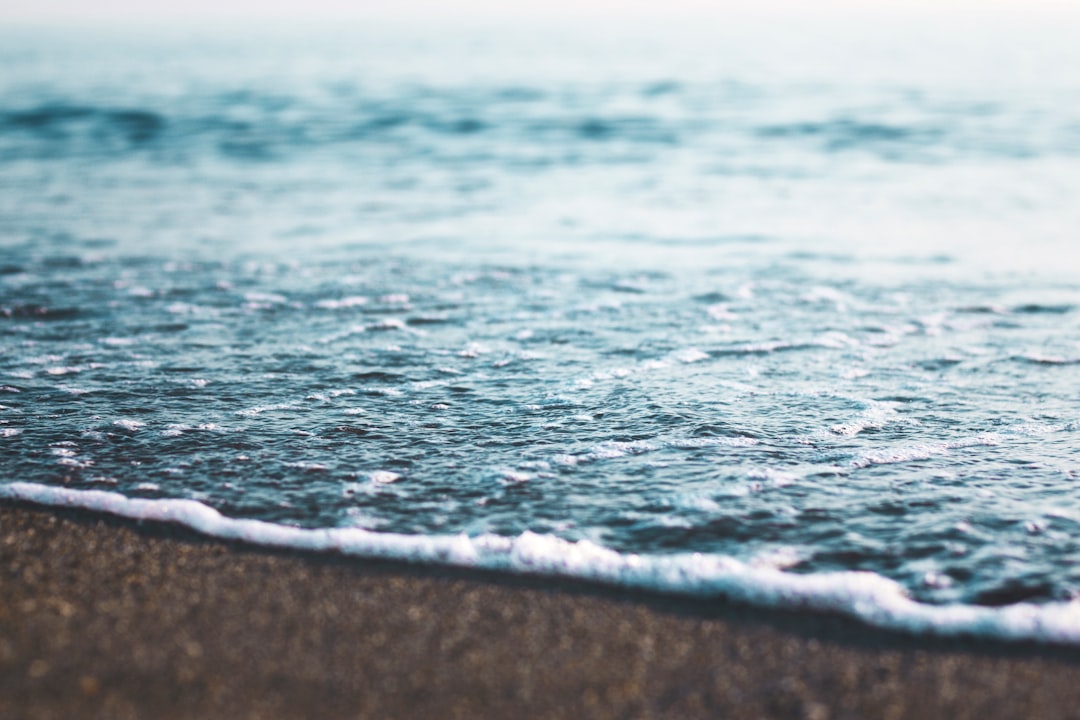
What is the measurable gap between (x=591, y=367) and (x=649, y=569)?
2.25m

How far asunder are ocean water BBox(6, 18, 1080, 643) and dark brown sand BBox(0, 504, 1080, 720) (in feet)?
0.60

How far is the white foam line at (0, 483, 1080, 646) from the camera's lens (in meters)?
2.66

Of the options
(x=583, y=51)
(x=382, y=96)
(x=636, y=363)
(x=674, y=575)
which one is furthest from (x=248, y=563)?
(x=583, y=51)

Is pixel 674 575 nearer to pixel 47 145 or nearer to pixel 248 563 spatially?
pixel 248 563

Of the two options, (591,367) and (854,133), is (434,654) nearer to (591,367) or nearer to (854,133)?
(591,367)

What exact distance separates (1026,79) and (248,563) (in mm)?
27288

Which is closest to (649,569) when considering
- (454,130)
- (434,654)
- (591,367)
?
(434,654)

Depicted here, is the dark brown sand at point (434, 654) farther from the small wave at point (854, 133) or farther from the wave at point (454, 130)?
the small wave at point (854, 133)

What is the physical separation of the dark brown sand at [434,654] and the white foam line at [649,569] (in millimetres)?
70

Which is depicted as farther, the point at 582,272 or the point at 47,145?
the point at 47,145

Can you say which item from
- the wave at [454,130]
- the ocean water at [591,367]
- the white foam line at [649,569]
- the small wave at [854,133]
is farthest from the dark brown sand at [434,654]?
the small wave at [854,133]

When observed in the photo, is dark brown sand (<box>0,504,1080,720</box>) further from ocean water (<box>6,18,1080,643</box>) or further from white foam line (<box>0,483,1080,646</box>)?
ocean water (<box>6,18,1080,643</box>)

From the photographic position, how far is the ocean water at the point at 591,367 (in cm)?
317

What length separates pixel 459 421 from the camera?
4297 millimetres
